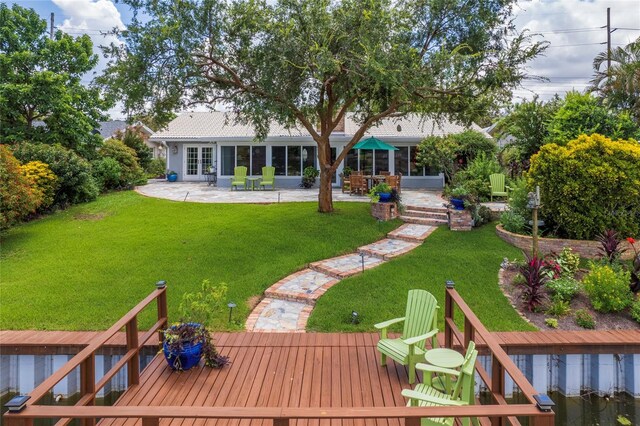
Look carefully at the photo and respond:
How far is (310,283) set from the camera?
779cm

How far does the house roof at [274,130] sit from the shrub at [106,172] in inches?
144

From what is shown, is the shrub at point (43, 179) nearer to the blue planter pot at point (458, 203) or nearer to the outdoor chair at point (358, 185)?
the outdoor chair at point (358, 185)

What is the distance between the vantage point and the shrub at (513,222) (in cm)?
973

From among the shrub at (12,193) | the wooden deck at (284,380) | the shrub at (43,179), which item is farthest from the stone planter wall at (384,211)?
the shrub at (43,179)

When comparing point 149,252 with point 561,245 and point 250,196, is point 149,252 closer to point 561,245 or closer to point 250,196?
point 250,196

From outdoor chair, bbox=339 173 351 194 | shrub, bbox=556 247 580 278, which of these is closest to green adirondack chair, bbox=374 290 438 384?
shrub, bbox=556 247 580 278

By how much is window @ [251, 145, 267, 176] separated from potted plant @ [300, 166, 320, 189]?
2198 mm

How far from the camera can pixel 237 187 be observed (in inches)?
764

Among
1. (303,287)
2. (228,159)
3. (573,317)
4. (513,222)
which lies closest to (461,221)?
(513,222)

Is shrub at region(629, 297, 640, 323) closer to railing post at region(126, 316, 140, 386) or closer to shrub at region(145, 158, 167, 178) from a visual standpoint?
railing post at region(126, 316, 140, 386)

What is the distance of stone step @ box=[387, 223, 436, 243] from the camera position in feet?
34.0

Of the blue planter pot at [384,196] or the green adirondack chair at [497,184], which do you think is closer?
the blue planter pot at [384,196]

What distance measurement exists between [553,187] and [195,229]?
9.26 m

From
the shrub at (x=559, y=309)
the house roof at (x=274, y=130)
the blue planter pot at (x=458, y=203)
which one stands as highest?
the house roof at (x=274, y=130)
